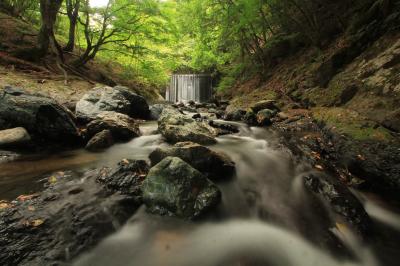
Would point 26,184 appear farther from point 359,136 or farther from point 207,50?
point 207,50

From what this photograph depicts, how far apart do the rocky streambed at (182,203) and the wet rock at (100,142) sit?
3cm

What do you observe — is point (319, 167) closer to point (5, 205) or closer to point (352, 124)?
point (352, 124)

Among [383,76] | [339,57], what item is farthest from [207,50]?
[383,76]

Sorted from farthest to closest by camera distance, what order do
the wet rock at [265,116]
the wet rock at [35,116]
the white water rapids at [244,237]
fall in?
the wet rock at [265,116]
the wet rock at [35,116]
the white water rapids at [244,237]

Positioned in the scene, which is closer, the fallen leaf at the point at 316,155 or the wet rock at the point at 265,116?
the fallen leaf at the point at 316,155

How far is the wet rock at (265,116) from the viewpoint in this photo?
7.75 meters

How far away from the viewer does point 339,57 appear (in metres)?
7.10

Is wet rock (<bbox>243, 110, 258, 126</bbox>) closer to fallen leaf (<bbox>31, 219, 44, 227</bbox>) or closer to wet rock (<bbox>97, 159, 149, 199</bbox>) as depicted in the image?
wet rock (<bbox>97, 159, 149, 199</bbox>)

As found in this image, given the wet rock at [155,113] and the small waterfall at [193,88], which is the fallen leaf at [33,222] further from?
the small waterfall at [193,88]

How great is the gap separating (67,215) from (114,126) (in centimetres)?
337

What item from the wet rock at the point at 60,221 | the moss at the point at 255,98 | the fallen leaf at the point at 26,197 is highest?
the moss at the point at 255,98

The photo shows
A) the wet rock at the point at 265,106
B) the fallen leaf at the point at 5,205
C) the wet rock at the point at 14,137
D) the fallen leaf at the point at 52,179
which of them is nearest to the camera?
the fallen leaf at the point at 5,205

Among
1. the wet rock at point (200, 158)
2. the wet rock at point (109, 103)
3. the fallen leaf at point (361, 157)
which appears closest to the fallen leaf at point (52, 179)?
the wet rock at point (200, 158)

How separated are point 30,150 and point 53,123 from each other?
0.70 meters
